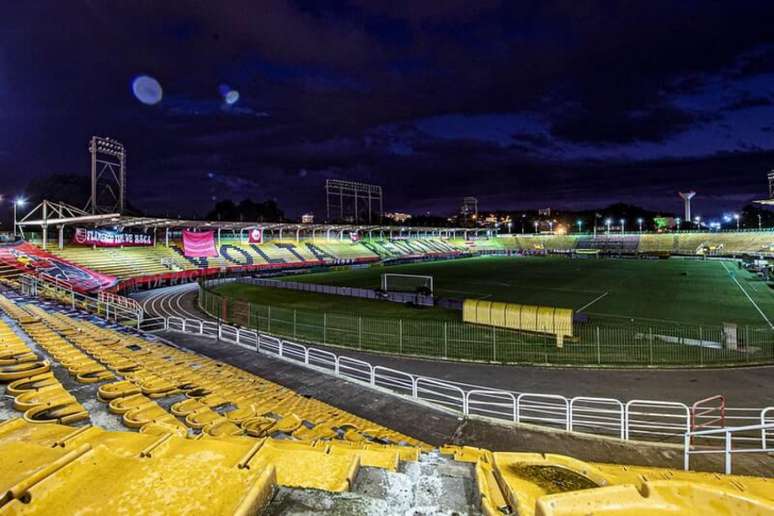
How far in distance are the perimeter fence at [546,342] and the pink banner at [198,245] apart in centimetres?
3194

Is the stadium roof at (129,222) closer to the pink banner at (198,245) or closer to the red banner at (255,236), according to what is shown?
the red banner at (255,236)

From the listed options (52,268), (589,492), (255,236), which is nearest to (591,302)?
(589,492)

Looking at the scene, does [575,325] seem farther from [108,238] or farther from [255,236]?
[255,236]

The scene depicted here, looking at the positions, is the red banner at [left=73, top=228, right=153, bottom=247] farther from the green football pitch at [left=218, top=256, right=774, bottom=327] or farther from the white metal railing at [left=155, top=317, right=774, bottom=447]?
the white metal railing at [left=155, top=317, right=774, bottom=447]

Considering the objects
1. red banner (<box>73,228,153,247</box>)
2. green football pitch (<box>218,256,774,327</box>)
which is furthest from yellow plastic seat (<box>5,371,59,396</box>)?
red banner (<box>73,228,153,247</box>)

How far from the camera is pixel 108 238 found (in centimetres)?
4678

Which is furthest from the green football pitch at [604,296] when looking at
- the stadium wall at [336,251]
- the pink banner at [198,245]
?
the pink banner at [198,245]

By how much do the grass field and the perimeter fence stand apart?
1.9 inches

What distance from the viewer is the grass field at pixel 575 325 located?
674 inches

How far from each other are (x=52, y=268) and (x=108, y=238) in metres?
15.1

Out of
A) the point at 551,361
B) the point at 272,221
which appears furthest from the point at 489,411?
the point at 272,221

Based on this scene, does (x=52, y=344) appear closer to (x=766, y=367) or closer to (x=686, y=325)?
(x=766, y=367)

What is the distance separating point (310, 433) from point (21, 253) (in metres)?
43.0

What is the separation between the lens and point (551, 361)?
1625cm
